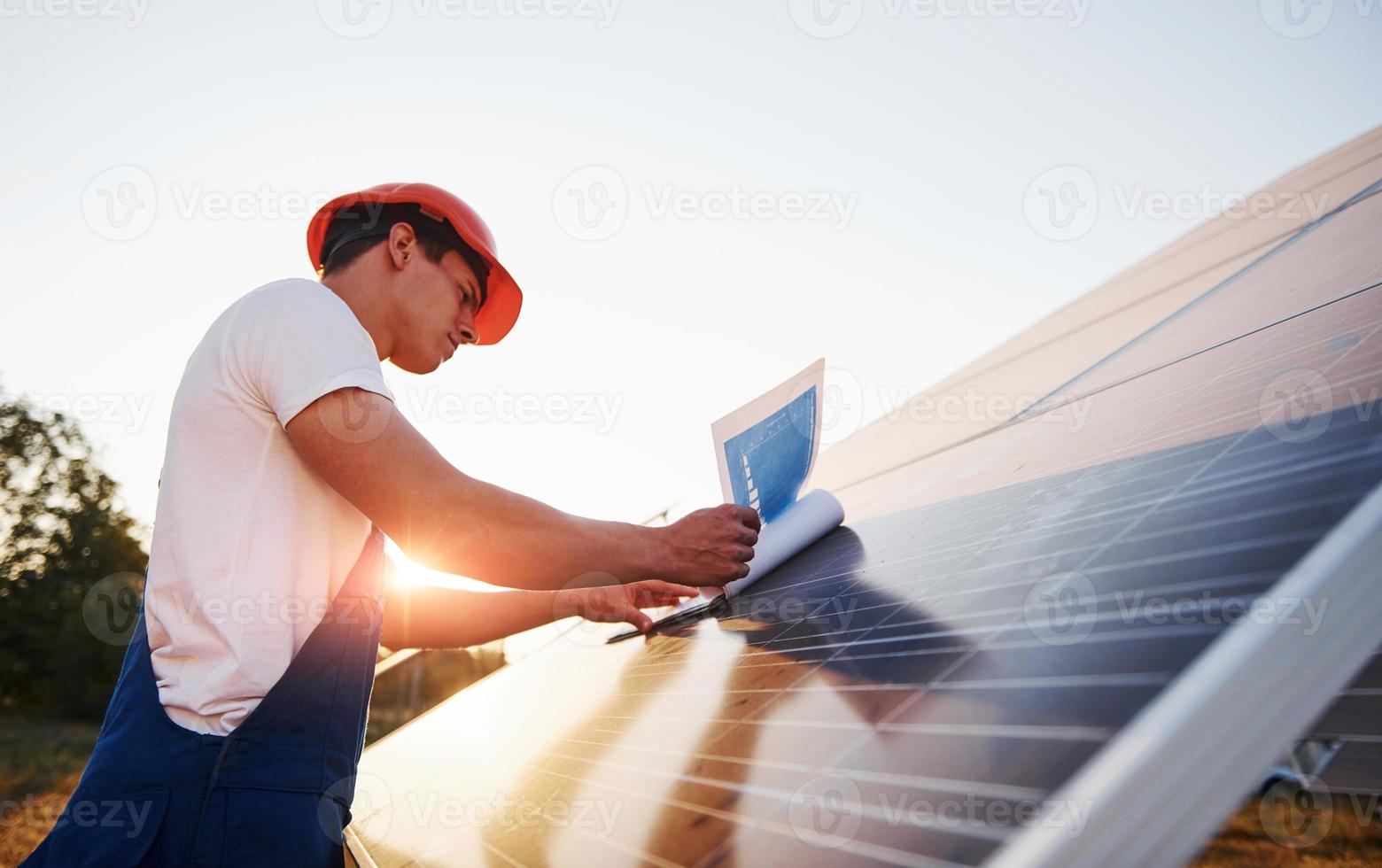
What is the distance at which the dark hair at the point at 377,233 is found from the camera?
84.0 inches

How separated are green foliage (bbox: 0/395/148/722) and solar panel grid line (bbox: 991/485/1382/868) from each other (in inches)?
1226

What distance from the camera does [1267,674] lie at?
53 cm

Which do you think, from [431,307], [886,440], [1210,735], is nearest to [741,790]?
[1210,735]

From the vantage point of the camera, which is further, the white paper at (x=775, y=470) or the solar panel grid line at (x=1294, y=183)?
the solar panel grid line at (x=1294, y=183)

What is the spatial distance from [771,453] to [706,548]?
482 mm

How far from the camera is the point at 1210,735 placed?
501mm

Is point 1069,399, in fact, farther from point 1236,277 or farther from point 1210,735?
point 1210,735

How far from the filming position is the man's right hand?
1841 millimetres

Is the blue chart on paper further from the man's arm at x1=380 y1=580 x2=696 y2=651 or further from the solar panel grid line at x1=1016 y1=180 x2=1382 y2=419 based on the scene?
the solar panel grid line at x1=1016 y1=180 x2=1382 y2=419

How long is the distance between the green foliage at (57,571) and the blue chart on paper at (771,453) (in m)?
29.7

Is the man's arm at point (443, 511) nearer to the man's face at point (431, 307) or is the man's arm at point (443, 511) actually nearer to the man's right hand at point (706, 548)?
the man's right hand at point (706, 548)

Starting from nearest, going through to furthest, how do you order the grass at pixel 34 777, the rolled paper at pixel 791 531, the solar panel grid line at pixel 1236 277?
the rolled paper at pixel 791 531 → the solar panel grid line at pixel 1236 277 → the grass at pixel 34 777

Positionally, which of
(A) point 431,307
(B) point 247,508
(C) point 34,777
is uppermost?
(A) point 431,307

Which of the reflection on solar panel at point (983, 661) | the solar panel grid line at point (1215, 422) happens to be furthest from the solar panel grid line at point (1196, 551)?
the solar panel grid line at point (1215, 422)
